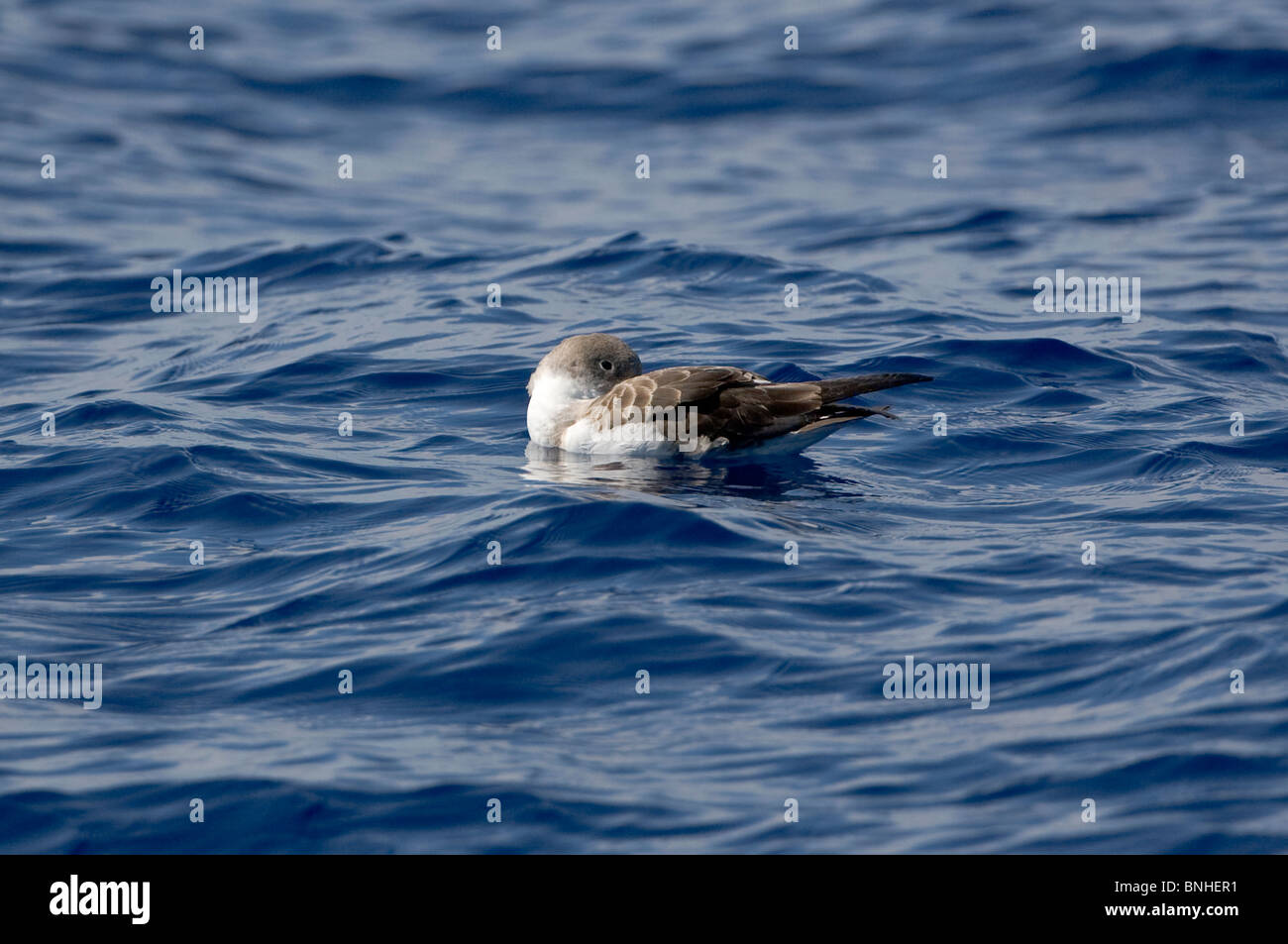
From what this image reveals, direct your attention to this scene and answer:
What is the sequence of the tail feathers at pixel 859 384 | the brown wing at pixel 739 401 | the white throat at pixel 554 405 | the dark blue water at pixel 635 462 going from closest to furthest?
the dark blue water at pixel 635 462 < the tail feathers at pixel 859 384 < the brown wing at pixel 739 401 < the white throat at pixel 554 405

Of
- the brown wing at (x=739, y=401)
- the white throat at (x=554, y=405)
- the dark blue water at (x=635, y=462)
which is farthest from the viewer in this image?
the white throat at (x=554, y=405)

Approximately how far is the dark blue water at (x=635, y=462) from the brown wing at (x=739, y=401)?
0.38 m

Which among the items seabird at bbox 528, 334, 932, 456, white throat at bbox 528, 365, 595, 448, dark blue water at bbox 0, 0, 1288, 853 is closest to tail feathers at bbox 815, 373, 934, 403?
seabird at bbox 528, 334, 932, 456

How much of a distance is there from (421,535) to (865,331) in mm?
6146

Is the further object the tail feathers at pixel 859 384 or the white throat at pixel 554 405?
the white throat at pixel 554 405

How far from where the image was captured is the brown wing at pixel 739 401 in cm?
1041

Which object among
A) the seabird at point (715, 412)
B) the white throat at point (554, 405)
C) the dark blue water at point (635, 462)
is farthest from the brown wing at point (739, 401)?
the white throat at point (554, 405)

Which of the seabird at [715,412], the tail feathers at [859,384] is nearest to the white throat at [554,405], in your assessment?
the seabird at [715,412]

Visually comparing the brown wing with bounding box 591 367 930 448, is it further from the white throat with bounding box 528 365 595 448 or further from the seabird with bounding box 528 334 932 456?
the white throat with bounding box 528 365 595 448

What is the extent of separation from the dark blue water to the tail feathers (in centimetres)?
60

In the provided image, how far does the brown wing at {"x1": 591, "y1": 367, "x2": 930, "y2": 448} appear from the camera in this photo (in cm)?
1041

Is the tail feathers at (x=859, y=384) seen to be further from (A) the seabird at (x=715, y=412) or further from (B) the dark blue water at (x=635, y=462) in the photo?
(B) the dark blue water at (x=635, y=462)

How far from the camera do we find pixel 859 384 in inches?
406

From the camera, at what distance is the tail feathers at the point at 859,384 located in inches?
398
